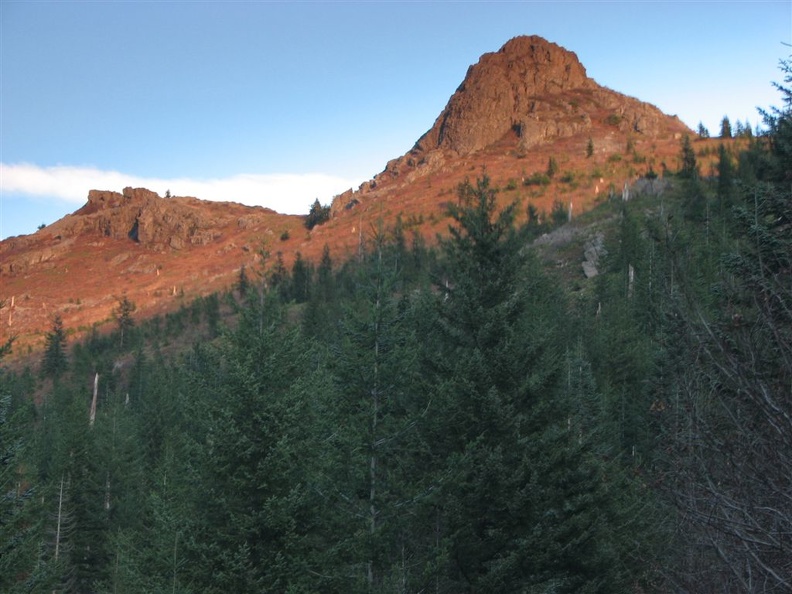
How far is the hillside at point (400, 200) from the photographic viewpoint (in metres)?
106

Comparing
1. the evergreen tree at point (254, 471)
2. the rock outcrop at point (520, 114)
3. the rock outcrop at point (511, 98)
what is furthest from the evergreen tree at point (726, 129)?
the evergreen tree at point (254, 471)

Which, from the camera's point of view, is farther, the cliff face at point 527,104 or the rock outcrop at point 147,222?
the rock outcrop at point 147,222

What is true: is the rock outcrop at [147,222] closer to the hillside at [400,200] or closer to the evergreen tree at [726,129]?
the hillside at [400,200]

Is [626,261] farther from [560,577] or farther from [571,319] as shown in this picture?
[560,577]

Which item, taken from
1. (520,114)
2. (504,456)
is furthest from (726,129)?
(504,456)

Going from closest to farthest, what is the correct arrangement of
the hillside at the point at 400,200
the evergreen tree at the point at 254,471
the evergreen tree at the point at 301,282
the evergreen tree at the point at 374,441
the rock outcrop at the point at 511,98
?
the evergreen tree at the point at 254,471, the evergreen tree at the point at 374,441, the evergreen tree at the point at 301,282, the hillside at the point at 400,200, the rock outcrop at the point at 511,98

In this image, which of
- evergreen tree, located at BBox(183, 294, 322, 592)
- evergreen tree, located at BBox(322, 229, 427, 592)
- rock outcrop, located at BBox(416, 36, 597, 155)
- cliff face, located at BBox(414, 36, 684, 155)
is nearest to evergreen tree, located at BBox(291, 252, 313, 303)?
evergreen tree, located at BBox(183, 294, 322, 592)

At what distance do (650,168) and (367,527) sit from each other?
93.7 meters

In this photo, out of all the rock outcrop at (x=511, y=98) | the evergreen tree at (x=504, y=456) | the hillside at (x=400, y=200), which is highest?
the rock outcrop at (x=511, y=98)

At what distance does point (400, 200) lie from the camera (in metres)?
125

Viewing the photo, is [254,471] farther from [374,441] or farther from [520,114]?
[520,114]

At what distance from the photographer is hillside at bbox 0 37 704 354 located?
105688mm

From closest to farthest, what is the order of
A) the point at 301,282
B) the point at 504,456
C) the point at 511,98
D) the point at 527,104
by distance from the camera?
the point at 504,456
the point at 301,282
the point at 527,104
the point at 511,98

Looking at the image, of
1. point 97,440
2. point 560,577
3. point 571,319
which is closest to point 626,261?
point 571,319
